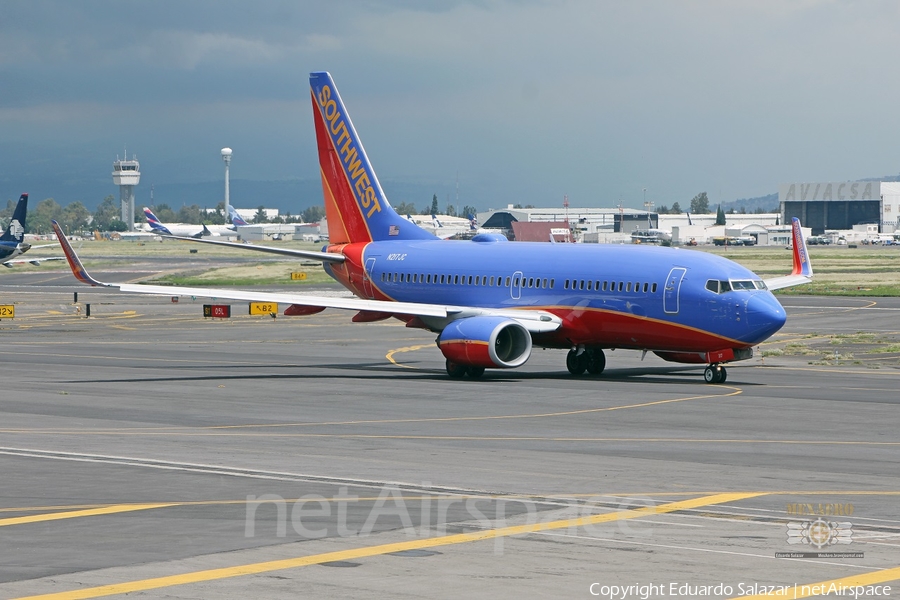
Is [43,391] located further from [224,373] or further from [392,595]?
[392,595]

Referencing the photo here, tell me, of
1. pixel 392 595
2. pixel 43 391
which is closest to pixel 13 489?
pixel 392 595

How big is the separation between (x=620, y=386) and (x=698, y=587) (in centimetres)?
2761

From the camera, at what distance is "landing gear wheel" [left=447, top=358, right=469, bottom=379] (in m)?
44.2

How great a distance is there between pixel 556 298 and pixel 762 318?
299 inches

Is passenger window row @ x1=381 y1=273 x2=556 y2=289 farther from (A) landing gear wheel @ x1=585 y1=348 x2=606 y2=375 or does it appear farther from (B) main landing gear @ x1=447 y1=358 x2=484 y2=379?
(B) main landing gear @ x1=447 y1=358 x2=484 y2=379

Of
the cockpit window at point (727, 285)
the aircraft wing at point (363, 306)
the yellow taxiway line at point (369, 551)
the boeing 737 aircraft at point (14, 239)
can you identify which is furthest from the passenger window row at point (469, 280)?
the boeing 737 aircraft at point (14, 239)

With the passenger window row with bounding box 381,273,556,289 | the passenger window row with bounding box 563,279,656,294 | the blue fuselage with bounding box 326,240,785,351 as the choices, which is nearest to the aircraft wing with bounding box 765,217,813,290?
the blue fuselage with bounding box 326,240,785,351

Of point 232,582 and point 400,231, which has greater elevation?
point 400,231

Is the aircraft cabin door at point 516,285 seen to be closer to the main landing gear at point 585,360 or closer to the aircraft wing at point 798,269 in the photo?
the main landing gear at point 585,360

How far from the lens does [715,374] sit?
139ft

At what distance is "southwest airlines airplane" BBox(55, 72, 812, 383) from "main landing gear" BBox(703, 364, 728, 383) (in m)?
0.03

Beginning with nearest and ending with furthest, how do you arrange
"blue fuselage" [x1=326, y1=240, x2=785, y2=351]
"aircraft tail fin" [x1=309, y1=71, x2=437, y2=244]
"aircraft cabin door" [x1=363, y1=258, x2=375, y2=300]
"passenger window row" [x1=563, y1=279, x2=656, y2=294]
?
"blue fuselage" [x1=326, y1=240, x2=785, y2=351] < "passenger window row" [x1=563, y1=279, x2=656, y2=294] < "aircraft cabin door" [x1=363, y1=258, x2=375, y2=300] < "aircraft tail fin" [x1=309, y1=71, x2=437, y2=244]

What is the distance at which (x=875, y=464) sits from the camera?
25.2 meters

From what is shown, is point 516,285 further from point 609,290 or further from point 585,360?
point 609,290
